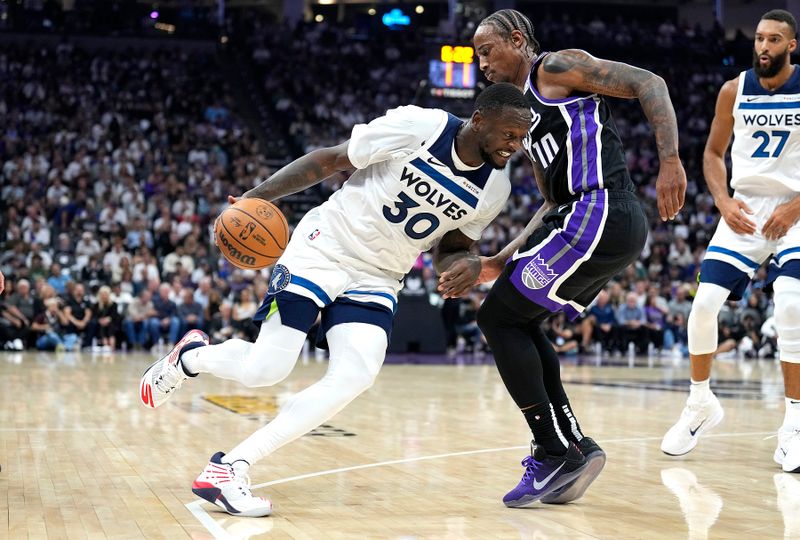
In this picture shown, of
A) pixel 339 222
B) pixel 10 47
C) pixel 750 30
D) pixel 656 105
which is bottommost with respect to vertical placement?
pixel 339 222

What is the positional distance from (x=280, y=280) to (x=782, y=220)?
2.67 metres

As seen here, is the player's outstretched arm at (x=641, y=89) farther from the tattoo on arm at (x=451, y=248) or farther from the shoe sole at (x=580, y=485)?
the shoe sole at (x=580, y=485)

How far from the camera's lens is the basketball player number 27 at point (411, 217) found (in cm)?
423

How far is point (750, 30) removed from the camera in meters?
32.5

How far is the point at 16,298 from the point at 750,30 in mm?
25115

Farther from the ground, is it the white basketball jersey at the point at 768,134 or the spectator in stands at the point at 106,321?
the white basketball jersey at the point at 768,134

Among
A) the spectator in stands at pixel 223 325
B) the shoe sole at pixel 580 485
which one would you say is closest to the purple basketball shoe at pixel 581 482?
the shoe sole at pixel 580 485

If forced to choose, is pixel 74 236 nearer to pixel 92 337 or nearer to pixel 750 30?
pixel 92 337

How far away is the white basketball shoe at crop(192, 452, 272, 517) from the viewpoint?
12.8 feet

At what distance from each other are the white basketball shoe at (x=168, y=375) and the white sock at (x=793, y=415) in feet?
9.76

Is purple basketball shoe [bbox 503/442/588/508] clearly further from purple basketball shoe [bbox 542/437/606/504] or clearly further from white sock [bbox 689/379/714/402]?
white sock [bbox 689/379/714/402]

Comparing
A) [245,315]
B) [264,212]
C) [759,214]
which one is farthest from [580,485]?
[245,315]

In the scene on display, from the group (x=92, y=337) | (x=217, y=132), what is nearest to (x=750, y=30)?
(x=217, y=132)

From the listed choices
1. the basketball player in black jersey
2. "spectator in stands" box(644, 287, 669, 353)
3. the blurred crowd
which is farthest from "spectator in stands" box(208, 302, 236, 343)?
the basketball player in black jersey
